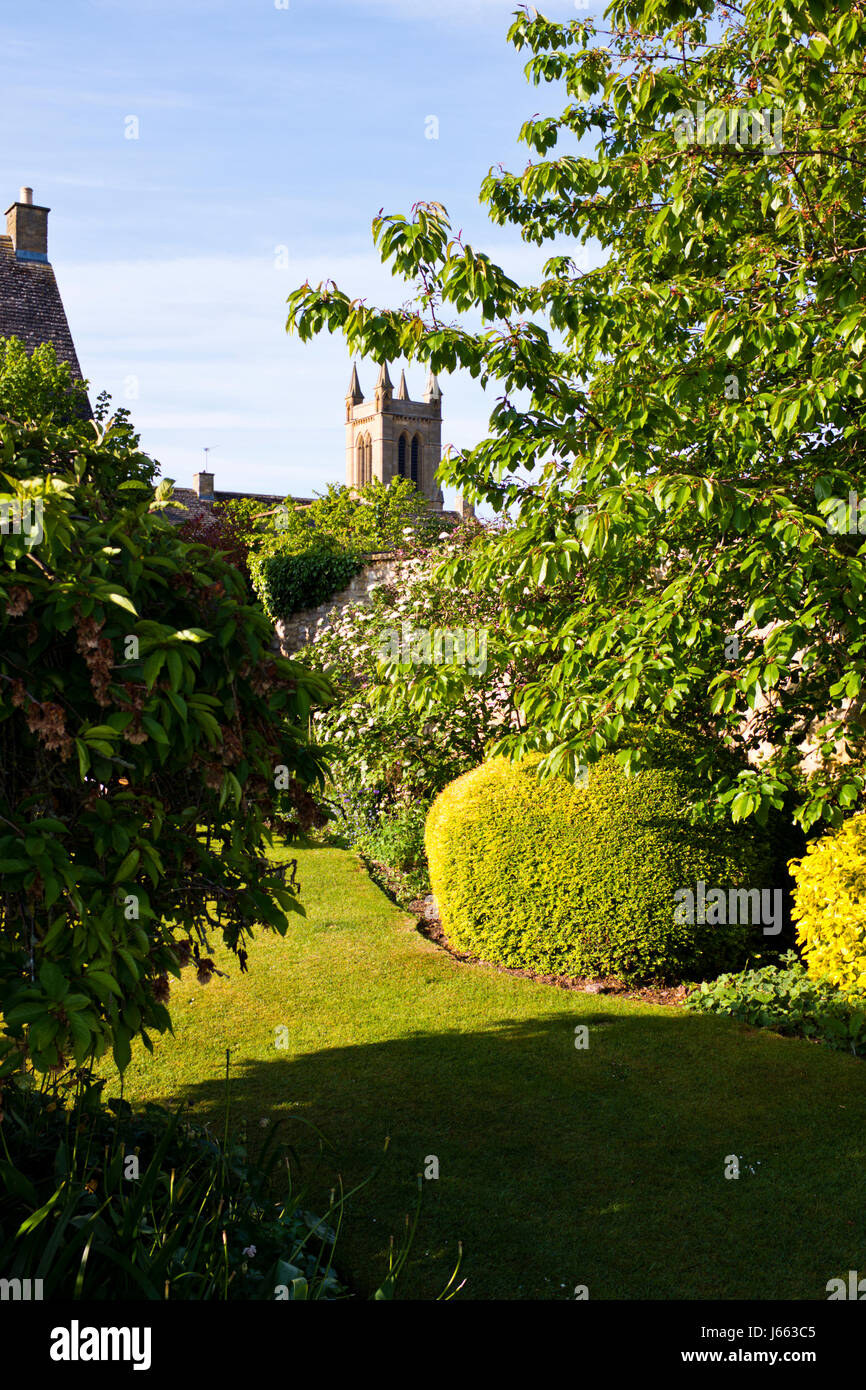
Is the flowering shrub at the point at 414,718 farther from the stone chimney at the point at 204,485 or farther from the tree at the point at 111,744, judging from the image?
the stone chimney at the point at 204,485

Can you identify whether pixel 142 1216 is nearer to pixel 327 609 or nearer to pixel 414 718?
pixel 414 718

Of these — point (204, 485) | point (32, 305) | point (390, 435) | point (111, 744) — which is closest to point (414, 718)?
point (111, 744)

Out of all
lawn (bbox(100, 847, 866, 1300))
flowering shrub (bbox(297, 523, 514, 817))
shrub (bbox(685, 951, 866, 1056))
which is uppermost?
flowering shrub (bbox(297, 523, 514, 817))

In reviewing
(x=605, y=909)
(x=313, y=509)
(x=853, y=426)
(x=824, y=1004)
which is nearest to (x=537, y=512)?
(x=853, y=426)

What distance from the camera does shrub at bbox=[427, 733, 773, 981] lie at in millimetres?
7434

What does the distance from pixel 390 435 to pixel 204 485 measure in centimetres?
4597

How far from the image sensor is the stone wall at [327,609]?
662 inches

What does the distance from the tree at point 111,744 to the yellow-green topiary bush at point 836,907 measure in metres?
4.47

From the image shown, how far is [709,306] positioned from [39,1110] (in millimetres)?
6022

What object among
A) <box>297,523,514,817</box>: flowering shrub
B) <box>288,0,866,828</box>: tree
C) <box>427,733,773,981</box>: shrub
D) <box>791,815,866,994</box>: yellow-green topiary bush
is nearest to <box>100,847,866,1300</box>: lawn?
<box>427,733,773,981</box>: shrub

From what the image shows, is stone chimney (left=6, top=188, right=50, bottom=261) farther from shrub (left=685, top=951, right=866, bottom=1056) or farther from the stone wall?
shrub (left=685, top=951, right=866, bottom=1056)

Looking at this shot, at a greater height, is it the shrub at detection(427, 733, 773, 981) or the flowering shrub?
the flowering shrub

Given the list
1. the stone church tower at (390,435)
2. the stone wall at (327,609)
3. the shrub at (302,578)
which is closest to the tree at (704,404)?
the stone wall at (327,609)

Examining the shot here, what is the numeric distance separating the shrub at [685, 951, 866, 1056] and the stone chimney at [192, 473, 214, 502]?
50.4 meters
